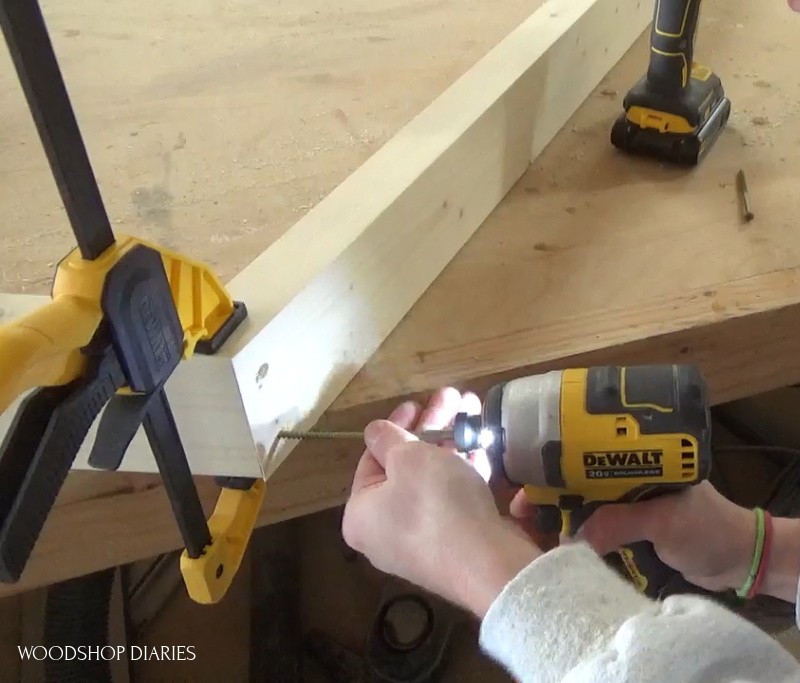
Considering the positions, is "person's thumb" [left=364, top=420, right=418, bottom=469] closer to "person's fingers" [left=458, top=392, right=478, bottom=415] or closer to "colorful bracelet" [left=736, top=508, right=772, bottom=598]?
"person's fingers" [left=458, top=392, right=478, bottom=415]

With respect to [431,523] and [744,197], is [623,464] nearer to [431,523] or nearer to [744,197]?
[431,523]

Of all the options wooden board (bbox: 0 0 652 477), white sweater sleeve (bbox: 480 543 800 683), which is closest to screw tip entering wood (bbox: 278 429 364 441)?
wooden board (bbox: 0 0 652 477)

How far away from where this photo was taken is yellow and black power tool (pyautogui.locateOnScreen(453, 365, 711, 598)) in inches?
23.5

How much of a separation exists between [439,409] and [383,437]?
0.08m

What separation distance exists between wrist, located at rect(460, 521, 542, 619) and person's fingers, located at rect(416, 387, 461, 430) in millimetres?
156

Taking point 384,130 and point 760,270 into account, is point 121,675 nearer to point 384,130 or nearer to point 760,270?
point 384,130

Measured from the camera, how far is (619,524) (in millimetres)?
716

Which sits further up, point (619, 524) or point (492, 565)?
point (492, 565)

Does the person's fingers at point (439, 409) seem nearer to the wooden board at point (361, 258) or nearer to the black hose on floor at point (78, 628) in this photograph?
the wooden board at point (361, 258)

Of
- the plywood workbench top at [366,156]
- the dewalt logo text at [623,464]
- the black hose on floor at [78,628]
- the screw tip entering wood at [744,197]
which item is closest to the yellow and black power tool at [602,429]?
the dewalt logo text at [623,464]

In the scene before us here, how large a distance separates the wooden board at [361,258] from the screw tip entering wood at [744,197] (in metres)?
0.22

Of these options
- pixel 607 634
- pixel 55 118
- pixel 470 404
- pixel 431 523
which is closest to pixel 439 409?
pixel 470 404

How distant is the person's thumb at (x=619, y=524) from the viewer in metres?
0.71

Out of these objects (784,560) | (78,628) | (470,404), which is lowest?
(78,628)
